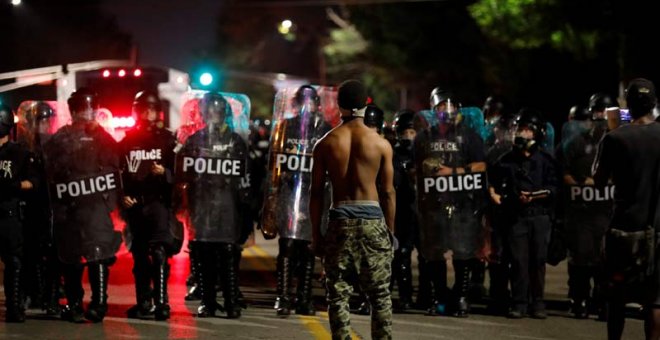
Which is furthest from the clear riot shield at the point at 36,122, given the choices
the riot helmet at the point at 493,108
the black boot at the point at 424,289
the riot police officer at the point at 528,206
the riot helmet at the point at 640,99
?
the riot helmet at the point at 640,99

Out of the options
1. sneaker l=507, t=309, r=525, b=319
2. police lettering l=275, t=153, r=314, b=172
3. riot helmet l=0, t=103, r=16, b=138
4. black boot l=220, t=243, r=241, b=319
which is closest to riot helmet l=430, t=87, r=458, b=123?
police lettering l=275, t=153, r=314, b=172

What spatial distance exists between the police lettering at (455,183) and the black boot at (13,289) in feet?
13.5

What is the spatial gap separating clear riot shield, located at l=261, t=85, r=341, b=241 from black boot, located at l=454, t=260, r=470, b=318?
1573mm

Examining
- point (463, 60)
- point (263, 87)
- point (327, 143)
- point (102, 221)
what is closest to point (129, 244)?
point (102, 221)

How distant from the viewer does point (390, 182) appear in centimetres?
805

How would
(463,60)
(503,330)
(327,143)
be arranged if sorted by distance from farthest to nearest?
1. (463,60)
2. (503,330)
3. (327,143)

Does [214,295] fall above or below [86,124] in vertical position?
below

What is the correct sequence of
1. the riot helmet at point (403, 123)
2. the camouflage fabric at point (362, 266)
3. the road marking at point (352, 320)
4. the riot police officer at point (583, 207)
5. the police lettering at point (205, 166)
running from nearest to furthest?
1. the camouflage fabric at point (362, 266)
2. the road marking at point (352, 320)
3. the police lettering at point (205, 166)
4. the riot police officer at point (583, 207)
5. the riot helmet at point (403, 123)

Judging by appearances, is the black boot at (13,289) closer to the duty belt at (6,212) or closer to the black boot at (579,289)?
the duty belt at (6,212)

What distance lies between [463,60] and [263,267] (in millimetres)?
27856

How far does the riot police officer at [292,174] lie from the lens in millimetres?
11594

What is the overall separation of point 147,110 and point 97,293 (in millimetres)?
1834

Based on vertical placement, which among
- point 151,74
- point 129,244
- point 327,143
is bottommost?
point 129,244

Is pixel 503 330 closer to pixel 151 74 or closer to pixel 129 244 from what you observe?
pixel 129 244
